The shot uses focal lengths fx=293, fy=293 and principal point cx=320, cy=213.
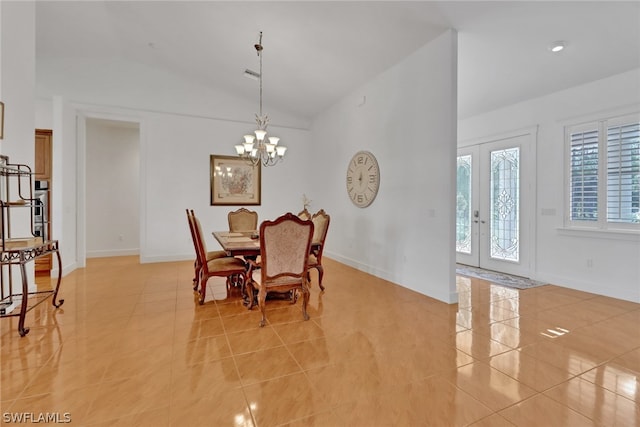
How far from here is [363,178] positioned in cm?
523

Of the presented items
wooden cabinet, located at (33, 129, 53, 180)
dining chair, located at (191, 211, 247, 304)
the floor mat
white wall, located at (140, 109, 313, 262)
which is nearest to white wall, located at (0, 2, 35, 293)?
wooden cabinet, located at (33, 129, 53, 180)

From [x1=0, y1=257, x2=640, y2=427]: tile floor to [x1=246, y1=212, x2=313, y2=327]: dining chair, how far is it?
352mm

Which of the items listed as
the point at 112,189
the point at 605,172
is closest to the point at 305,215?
the point at 605,172

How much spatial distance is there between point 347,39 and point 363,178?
2.18 m

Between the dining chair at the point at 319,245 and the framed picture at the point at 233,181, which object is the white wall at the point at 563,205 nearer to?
the dining chair at the point at 319,245

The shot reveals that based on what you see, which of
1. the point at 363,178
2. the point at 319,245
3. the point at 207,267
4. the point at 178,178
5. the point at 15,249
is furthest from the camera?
the point at 178,178

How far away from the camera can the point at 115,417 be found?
1.61 meters

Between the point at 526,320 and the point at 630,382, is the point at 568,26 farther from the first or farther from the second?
the point at 630,382

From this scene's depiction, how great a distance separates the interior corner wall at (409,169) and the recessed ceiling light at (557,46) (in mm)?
1067

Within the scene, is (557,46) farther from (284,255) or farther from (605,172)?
(284,255)

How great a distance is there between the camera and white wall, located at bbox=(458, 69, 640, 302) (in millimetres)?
3703

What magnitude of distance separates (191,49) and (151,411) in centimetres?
534

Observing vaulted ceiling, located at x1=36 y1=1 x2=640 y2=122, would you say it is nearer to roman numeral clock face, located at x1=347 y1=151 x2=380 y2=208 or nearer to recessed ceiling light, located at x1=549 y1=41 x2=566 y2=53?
recessed ceiling light, located at x1=549 y1=41 x2=566 y2=53

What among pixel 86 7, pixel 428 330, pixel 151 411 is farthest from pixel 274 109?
pixel 151 411
